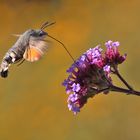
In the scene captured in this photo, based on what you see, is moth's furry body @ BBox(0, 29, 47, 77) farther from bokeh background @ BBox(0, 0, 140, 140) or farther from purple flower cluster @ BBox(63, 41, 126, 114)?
bokeh background @ BBox(0, 0, 140, 140)

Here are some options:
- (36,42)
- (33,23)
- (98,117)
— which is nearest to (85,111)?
(98,117)

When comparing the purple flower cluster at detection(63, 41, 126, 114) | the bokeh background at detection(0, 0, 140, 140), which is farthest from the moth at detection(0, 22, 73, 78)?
the bokeh background at detection(0, 0, 140, 140)

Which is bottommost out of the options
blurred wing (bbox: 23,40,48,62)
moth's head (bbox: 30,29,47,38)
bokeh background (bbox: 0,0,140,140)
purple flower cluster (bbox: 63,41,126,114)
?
purple flower cluster (bbox: 63,41,126,114)

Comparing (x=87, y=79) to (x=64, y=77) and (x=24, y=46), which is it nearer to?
(x=24, y=46)

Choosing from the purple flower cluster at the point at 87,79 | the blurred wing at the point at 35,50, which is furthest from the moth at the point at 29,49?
the purple flower cluster at the point at 87,79

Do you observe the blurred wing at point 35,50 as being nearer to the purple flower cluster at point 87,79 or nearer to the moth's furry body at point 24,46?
the moth's furry body at point 24,46

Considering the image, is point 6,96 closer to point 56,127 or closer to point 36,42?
point 56,127
